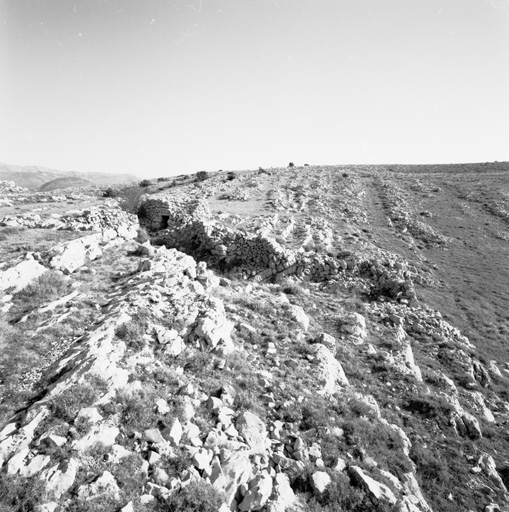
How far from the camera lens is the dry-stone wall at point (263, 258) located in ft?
74.1

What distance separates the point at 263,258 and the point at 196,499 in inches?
750

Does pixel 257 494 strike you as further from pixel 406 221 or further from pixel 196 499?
pixel 406 221

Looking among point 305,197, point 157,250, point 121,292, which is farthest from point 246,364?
point 305,197

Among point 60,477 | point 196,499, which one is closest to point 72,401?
point 60,477

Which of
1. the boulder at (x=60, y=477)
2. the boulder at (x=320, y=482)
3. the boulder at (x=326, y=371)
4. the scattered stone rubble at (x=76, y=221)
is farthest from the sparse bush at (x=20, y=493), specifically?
the scattered stone rubble at (x=76, y=221)

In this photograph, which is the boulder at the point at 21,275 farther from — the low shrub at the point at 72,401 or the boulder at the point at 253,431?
the boulder at the point at 253,431

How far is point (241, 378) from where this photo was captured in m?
10.7

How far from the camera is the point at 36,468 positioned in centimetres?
→ 612

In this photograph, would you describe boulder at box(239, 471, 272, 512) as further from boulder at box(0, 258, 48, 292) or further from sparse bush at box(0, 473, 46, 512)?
boulder at box(0, 258, 48, 292)

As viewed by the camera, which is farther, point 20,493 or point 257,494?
point 257,494

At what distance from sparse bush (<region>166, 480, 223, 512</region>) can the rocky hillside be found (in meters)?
0.03

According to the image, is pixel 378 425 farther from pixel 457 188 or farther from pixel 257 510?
pixel 457 188

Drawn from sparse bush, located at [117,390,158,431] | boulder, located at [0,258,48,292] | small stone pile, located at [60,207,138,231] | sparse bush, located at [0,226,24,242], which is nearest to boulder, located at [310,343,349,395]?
sparse bush, located at [117,390,158,431]

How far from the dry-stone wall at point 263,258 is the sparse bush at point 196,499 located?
17147 mm
